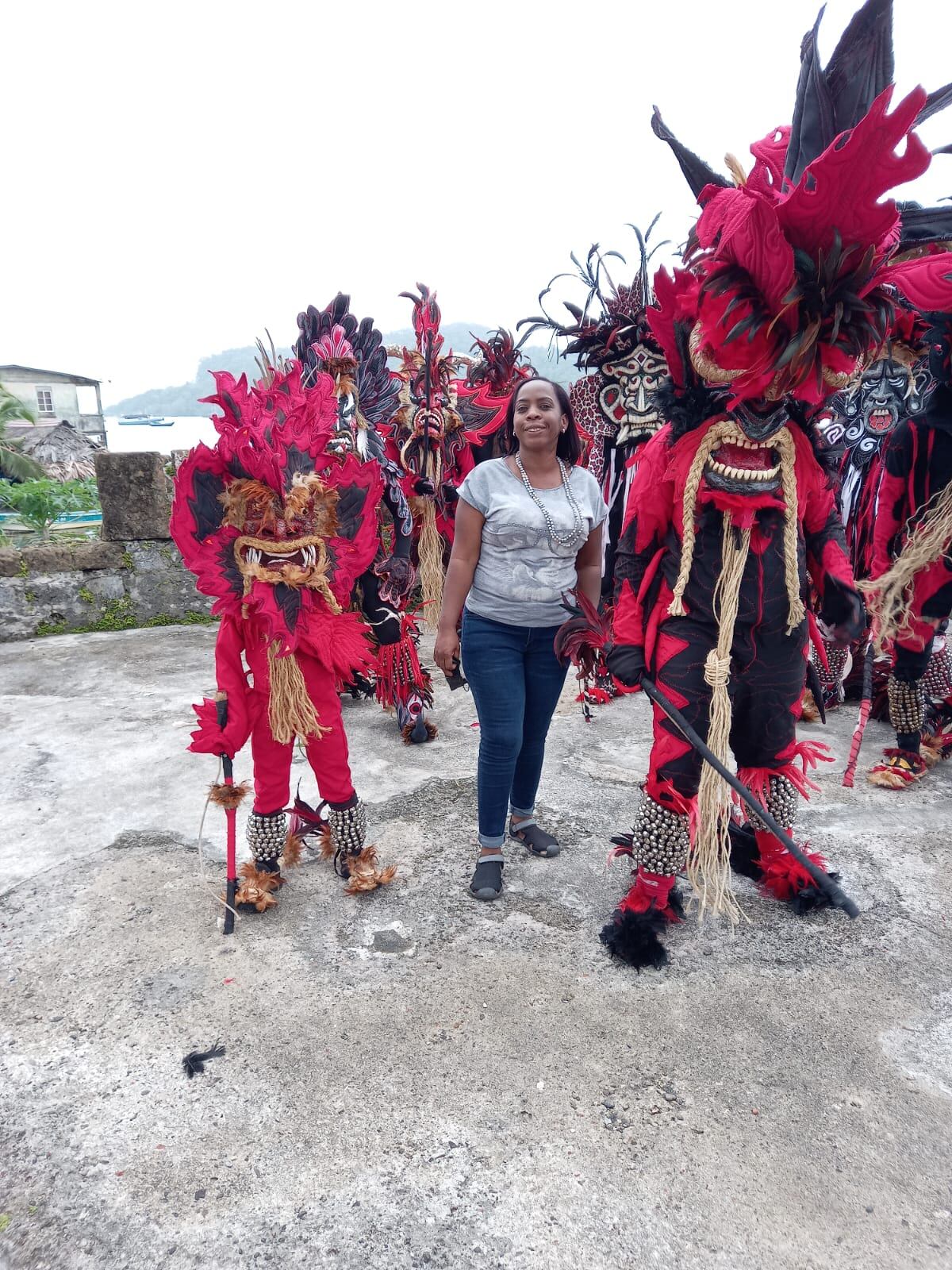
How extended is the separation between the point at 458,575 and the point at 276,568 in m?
0.59

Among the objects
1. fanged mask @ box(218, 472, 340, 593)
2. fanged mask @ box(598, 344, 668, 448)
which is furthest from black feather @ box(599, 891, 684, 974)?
fanged mask @ box(598, 344, 668, 448)

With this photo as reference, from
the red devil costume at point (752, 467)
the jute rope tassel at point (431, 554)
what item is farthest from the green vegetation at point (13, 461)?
the red devil costume at point (752, 467)

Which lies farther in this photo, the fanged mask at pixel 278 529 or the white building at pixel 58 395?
the white building at pixel 58 395

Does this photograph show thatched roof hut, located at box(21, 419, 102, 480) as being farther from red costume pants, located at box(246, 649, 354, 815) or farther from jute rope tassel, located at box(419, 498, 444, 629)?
red costume pants, located at box(246, 649, 354, 815)

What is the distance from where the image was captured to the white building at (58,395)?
37344 millimetres

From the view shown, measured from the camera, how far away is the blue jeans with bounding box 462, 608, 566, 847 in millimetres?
2525

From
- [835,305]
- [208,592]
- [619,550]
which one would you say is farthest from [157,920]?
[835,305]

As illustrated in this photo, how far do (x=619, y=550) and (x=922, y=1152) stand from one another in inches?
67.3

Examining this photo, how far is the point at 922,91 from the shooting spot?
1530 millimetres

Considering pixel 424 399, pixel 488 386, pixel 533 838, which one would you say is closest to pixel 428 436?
pixel 424 399

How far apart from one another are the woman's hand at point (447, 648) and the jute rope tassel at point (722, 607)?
2.51ft

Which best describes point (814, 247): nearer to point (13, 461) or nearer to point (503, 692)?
point (503, 692)

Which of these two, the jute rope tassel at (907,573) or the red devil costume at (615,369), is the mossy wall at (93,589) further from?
the jute rope tassel at (907,573)

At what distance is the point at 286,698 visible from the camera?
2459mm
